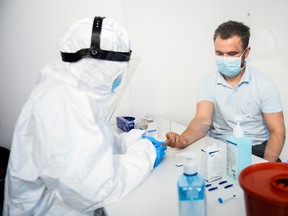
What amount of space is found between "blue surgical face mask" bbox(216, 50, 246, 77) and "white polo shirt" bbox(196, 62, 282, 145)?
8 cm

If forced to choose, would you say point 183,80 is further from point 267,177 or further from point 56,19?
point 267,177

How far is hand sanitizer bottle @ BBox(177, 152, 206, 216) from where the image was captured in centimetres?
55

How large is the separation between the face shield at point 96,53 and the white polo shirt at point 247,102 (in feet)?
2.14

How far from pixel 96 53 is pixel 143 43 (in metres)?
1.03

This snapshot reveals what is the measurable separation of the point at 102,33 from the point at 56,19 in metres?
1.02

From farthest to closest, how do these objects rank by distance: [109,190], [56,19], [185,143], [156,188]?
[56,19] < [185,143] < [156,188] < [109,190]

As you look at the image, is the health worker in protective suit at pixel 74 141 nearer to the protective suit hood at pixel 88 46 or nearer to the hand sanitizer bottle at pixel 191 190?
the protective suit hood at pixel 88 46

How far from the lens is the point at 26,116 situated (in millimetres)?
752

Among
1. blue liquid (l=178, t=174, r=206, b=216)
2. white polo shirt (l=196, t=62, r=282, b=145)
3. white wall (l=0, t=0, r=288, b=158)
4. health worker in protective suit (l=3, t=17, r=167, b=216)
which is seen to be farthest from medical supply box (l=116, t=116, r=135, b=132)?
blue liquid (l=178, t=174, r=206, b=216)

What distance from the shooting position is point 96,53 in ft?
2.67

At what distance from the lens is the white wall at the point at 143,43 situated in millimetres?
1611

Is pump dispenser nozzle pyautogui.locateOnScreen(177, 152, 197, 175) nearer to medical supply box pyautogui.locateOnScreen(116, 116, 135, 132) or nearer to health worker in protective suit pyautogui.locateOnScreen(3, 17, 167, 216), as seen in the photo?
health worker in protective suit pyautogui.locateOnScreen(3, 17, 167, 216)

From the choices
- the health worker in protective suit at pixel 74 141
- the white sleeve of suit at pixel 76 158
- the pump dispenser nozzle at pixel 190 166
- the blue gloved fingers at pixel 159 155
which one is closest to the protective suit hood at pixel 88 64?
the health worker in protective suit at pixel 74 141

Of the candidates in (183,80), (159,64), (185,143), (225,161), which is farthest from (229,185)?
(159,64)
